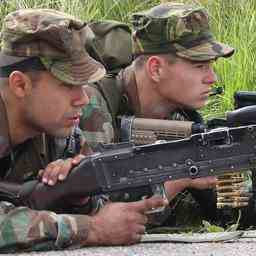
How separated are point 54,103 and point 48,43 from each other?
0.24 metres

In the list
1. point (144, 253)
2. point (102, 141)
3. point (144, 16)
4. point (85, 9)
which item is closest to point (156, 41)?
point (144, 16)

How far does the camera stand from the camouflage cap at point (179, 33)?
463 cm

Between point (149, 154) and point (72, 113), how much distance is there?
35cm

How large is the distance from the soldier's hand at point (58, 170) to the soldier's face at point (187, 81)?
1.04m

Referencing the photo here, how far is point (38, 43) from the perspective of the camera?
371cm

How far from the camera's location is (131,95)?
4707 mm

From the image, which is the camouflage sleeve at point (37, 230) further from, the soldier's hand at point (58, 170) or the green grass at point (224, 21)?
the green grass at point (224, 21)

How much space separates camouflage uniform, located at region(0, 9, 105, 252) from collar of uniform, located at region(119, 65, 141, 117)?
87 centimetres

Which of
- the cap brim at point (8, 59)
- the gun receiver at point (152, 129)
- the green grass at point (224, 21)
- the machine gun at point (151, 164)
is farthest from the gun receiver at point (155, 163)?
the green grass at point (224, 21)

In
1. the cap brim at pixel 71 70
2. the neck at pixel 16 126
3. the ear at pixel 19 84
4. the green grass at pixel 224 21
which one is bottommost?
the green grass at pixel 224 21

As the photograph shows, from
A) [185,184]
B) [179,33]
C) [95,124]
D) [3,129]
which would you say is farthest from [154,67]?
[3,129]

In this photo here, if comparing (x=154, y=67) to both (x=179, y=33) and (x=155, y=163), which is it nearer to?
(x=179, y=33)

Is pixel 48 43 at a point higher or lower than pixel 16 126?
higher

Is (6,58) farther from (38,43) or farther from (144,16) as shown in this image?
(144,16)
